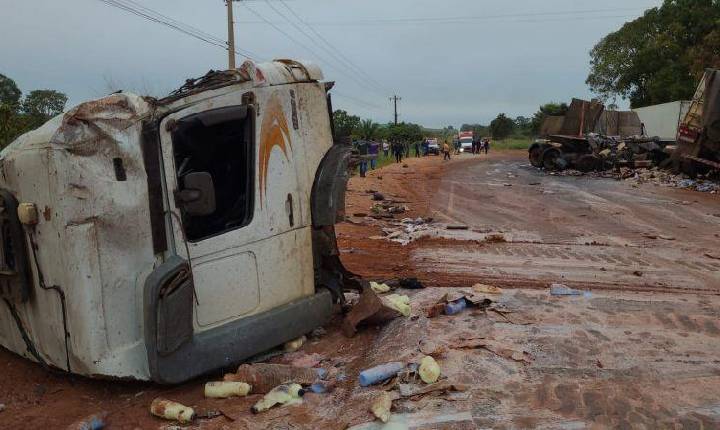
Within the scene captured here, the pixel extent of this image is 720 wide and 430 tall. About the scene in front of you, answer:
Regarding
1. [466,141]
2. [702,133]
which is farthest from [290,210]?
[466,141]

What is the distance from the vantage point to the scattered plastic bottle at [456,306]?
4777 mm

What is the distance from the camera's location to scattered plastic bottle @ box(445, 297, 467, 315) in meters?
4.78

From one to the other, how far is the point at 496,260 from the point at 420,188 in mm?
10911

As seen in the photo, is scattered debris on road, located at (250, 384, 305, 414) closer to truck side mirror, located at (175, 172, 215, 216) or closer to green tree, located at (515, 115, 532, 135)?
truck side mirror, located at (175, 172, 215, 216)

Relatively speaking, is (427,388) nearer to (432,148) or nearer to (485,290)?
(485,290)

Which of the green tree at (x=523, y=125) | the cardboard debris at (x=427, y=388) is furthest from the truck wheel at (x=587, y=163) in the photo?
the green tree at (x=523, y=125)

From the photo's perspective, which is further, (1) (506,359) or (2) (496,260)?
(2) (496,260)

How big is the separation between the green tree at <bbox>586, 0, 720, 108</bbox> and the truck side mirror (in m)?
37.0

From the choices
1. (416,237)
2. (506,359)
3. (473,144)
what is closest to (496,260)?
(416,237)

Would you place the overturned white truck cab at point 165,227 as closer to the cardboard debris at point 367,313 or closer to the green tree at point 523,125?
the cardboard debris at point 367,313

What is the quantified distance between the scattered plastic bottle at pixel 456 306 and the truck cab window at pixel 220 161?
74.2 inches

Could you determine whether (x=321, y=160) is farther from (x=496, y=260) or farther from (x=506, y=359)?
(x=496, y=260)

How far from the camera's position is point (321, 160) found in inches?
174

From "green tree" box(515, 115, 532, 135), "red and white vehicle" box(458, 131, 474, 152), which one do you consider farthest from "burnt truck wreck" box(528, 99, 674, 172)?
"green tree" box(515, 115, 532, 135)
